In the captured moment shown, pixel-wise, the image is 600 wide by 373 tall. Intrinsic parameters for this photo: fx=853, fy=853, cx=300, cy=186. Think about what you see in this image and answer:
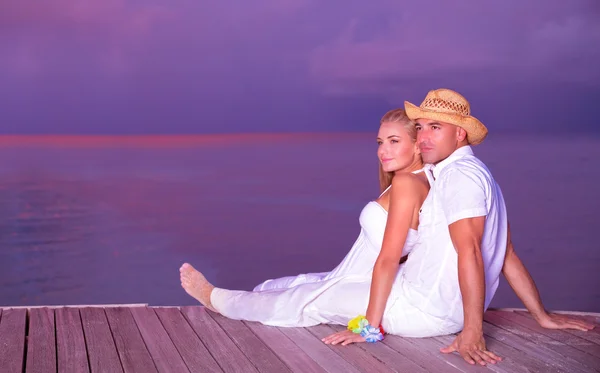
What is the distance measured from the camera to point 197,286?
14.4ft

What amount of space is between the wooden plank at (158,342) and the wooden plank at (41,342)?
393 mm

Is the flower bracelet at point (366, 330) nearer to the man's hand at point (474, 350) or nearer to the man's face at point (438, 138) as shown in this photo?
the man's hand at point (474, 350)

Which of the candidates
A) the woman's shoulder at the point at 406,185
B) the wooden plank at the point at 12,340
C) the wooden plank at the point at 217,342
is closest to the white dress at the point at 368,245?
the woman's shoulder at the point at 406,185

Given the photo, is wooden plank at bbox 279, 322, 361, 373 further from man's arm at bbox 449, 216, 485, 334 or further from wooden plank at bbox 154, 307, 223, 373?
man's arm at bbox 449, 216, 485, 334

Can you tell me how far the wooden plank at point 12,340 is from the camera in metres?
3.40

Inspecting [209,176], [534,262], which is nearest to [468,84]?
[209,176]

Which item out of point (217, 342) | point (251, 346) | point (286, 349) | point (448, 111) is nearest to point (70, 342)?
point (217, 342)

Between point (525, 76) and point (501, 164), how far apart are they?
3.43 meters

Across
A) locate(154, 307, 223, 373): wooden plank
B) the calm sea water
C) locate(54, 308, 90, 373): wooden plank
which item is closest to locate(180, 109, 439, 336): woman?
locate(154, 307, 223, 373): wooden plank

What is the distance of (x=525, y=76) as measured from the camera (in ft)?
59.5

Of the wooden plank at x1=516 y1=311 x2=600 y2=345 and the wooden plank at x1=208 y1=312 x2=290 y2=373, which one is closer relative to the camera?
the wooden plank at x1=208 y1=312 x2=290 y2=373

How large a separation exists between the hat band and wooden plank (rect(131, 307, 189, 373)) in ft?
4.98

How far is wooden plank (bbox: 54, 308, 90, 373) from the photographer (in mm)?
3379

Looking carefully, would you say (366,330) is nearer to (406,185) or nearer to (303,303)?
(303,303)
